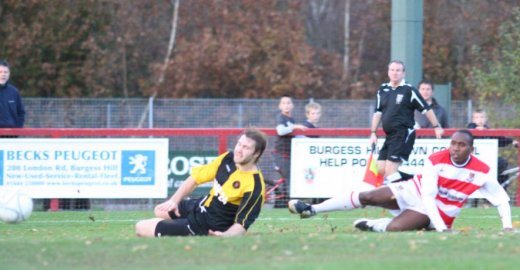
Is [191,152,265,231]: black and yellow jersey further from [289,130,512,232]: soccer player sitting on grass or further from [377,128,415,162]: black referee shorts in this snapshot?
[377,128,415,162]: black referee shorts

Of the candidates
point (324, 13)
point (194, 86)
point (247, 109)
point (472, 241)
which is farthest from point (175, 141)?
point (324, 13)

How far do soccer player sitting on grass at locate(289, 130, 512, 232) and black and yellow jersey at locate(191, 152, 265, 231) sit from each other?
1.06 m

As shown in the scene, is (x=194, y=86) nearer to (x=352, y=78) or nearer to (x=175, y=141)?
(x=352, y=78)

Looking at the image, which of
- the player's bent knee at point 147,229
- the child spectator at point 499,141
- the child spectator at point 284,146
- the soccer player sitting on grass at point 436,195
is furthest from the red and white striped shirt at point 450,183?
the child spectator at point 499,141

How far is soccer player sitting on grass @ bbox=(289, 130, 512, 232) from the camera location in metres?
12.0

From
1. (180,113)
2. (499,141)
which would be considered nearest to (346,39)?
(180,113)

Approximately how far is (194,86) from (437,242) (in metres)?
23.8

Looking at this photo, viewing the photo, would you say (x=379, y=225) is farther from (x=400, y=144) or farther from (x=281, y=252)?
(x=400, y=144)

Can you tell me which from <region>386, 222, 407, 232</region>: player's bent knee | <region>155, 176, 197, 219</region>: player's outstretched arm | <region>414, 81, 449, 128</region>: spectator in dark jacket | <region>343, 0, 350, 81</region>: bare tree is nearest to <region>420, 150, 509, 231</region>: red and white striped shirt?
<region>386, 222, 407, 232</region>: player's bent knee

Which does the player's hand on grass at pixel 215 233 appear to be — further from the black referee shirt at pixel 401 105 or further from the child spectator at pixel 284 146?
the child spectator at pixel 284 146

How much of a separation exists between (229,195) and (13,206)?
10.6 feet

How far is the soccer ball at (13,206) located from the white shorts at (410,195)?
4220 mm

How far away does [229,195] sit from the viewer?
1162 cm

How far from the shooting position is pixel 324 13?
40.2 meters
